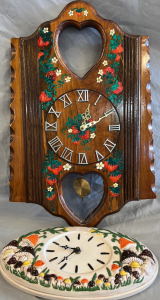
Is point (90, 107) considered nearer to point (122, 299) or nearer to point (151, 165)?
point (151, 165)

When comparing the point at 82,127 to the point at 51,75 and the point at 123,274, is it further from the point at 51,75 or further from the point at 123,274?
the point at 123,274

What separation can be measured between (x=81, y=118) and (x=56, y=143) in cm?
14

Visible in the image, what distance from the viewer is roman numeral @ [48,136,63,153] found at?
4.40 ft

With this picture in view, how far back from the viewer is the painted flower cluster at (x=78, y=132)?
→ 133cm

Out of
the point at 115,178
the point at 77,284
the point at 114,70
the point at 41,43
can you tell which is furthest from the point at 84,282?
the point at 41,43

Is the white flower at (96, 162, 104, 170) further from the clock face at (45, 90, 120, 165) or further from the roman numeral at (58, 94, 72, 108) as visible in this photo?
the roman numeral at (58, 94, 72, 108)

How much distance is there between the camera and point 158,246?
127 cm

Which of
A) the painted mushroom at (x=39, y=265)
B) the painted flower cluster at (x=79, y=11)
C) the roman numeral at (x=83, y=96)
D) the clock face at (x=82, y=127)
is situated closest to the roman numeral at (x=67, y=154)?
the clock face at (x=82, y=127)

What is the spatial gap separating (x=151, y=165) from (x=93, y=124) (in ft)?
0.94

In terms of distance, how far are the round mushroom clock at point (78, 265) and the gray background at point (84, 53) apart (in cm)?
28

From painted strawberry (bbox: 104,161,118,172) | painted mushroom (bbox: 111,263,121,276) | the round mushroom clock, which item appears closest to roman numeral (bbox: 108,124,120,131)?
painted strawberry (bbox: 104,161,118,172)

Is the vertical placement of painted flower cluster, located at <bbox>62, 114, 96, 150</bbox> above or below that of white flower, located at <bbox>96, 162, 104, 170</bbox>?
above

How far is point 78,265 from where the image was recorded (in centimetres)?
103

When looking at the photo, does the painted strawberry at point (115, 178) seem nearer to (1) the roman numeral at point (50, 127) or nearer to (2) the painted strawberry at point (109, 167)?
(2) the painted strawberry at point (109, 167)
